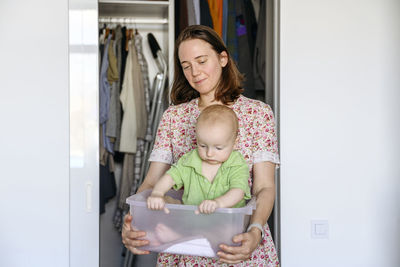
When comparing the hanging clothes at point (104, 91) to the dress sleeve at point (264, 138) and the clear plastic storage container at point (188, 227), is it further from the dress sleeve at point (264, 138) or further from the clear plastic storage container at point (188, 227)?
the clear plastic storage container at point (188, 227)

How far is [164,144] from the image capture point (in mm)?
1516

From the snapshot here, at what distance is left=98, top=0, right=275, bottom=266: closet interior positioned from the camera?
284 centimetres

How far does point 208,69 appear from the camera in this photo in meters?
1.39

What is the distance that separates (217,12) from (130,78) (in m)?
0.74

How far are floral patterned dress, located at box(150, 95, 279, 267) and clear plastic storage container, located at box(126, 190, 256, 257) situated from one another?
279mm

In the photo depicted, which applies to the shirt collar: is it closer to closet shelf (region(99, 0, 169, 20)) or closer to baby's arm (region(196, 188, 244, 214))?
baby's arm (region(196, 188, 244, 214))
